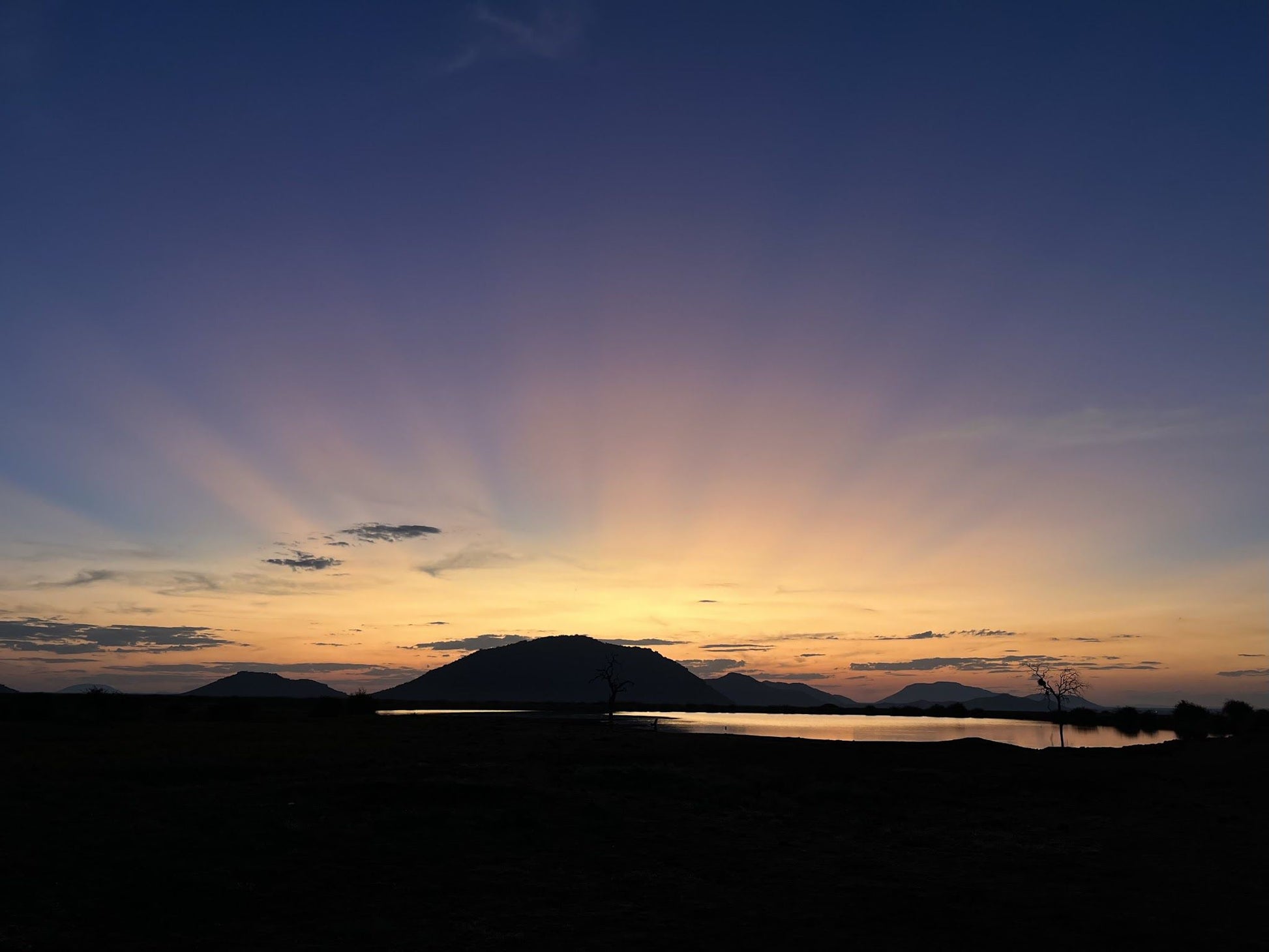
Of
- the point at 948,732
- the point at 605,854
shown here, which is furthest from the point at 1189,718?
the point at 605,854

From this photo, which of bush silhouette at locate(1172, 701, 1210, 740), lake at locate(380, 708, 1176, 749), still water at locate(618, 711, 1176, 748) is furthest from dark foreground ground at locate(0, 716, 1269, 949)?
bush silhouette at locate(1172, 701, 1210, 740)

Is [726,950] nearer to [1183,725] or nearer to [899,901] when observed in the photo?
[899,901]

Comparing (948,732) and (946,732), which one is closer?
(946,732)

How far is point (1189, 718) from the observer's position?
100812 mm

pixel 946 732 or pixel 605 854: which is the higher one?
pixel 946 732

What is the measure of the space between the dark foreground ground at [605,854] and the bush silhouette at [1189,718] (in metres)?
56.3

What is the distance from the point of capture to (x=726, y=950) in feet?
49.1

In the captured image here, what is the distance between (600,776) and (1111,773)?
26.9 meters

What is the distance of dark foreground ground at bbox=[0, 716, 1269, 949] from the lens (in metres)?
16.0

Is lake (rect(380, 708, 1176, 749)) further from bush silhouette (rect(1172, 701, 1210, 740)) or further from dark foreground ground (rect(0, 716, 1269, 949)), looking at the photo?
dark foreground ground (rect(0, 716, 1269, 949))

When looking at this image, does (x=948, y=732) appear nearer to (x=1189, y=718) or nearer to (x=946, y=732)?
(x=946, y=732)

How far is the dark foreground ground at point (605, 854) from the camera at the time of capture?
16000 millimetres

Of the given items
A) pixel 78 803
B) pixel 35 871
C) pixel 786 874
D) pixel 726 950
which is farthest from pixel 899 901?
pixel 78 803

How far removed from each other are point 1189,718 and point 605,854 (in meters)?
106
